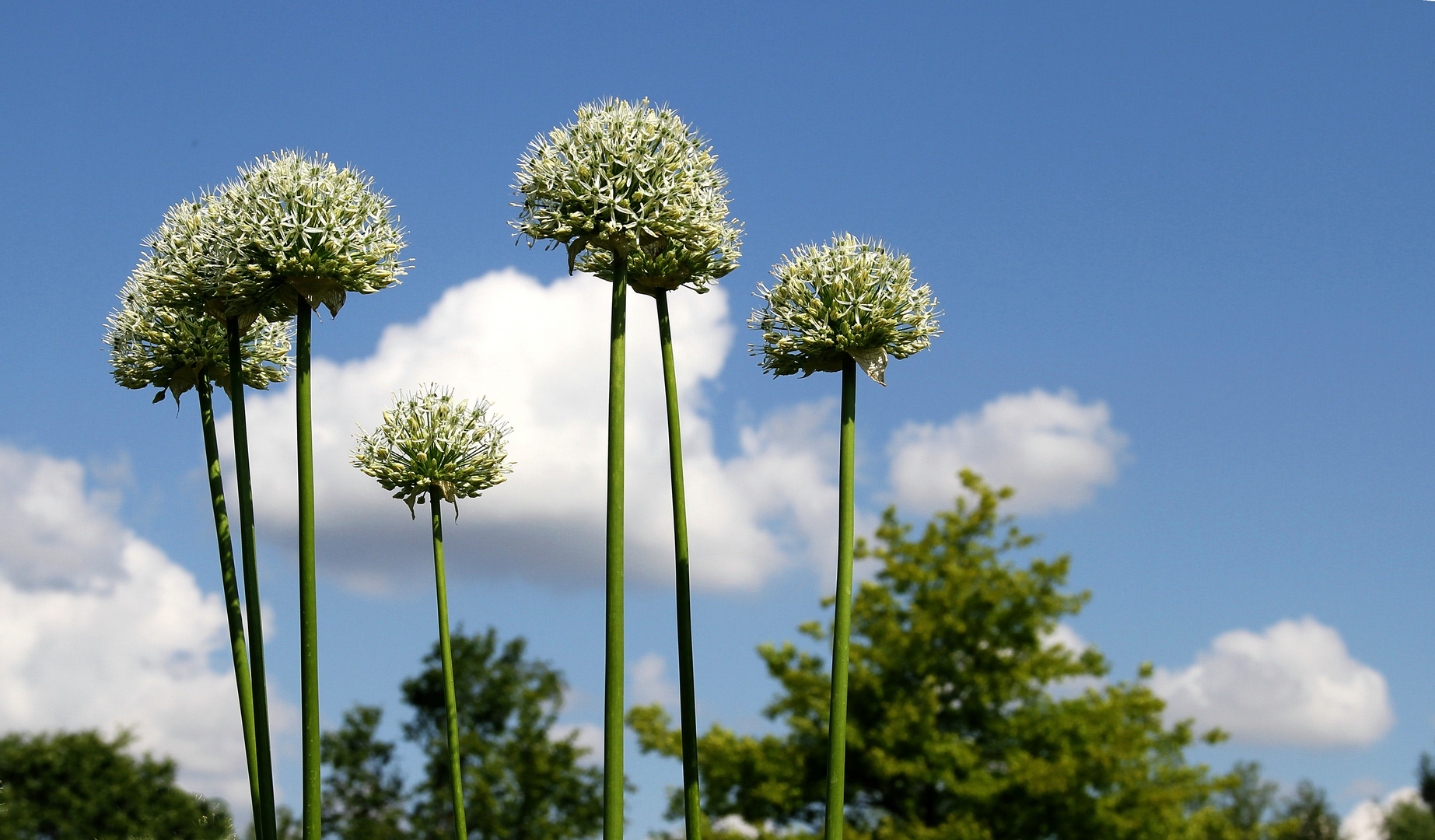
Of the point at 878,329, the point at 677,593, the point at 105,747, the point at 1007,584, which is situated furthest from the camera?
the point at 105,747

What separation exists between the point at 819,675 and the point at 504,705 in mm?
21072

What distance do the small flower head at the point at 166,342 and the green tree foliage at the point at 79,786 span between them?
2525 cm

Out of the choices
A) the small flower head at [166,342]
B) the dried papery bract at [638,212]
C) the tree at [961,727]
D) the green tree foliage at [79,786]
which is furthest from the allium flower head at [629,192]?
the green tree foliage at [79,786]

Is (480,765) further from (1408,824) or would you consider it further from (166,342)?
(1408,824)

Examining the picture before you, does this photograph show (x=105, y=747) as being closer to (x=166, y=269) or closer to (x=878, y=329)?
(x=166, y=269)

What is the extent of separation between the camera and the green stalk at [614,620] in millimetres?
6879

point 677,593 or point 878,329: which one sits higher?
point 878,329

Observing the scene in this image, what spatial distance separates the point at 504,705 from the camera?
44.4m

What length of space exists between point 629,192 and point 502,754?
37.0m

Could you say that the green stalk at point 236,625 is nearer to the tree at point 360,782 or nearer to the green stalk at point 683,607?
the green stalk at point 683,607

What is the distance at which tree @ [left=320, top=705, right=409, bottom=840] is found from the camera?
1670 inches

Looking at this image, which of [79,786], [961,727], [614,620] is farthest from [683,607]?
[79,786]

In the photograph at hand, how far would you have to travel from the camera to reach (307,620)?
771 cm

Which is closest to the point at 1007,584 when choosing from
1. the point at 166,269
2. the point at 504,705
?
the point at 166,269
